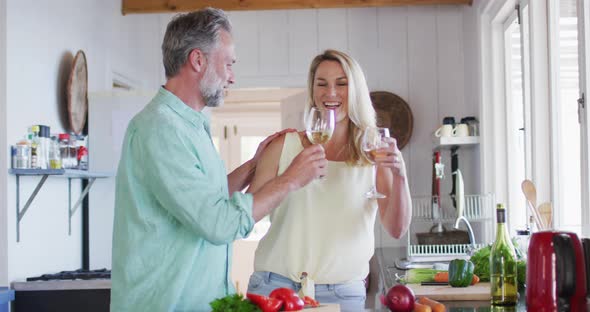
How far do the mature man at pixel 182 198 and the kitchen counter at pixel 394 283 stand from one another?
21.0 inches

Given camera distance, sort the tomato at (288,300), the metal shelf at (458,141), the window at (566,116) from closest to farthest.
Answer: the tomato at (288,300) → the window at (566,116) → the metal shelf at (458,141)

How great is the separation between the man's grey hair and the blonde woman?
1.55ft

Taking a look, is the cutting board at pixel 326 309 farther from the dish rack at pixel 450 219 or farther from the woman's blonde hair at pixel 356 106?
the dish rack at pixel 450 219

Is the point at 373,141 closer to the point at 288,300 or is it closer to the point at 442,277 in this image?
the point at 288,300

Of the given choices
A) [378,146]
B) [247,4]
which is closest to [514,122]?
[247,4]

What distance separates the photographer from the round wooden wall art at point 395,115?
17.4 feet

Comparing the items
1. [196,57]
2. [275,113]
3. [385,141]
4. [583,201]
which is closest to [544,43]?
[583,201]

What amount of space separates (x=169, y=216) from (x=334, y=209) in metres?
0.58

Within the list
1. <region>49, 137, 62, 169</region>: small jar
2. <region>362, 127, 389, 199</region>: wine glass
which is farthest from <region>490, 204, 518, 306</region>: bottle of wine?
<region>49, 137, 62, 169</region>: small jar

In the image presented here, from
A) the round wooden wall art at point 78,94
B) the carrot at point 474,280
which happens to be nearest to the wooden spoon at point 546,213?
the carrot at point 474,280

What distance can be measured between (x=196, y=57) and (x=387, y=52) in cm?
369

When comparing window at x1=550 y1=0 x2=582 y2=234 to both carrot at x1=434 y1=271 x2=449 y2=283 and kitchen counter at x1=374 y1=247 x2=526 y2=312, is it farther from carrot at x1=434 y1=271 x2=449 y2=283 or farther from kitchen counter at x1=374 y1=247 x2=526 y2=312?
carrot at x1=434 y1=271 x2=449 y2=283

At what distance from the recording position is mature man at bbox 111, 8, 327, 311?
5.60 feet

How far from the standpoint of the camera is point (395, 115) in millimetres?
5316
